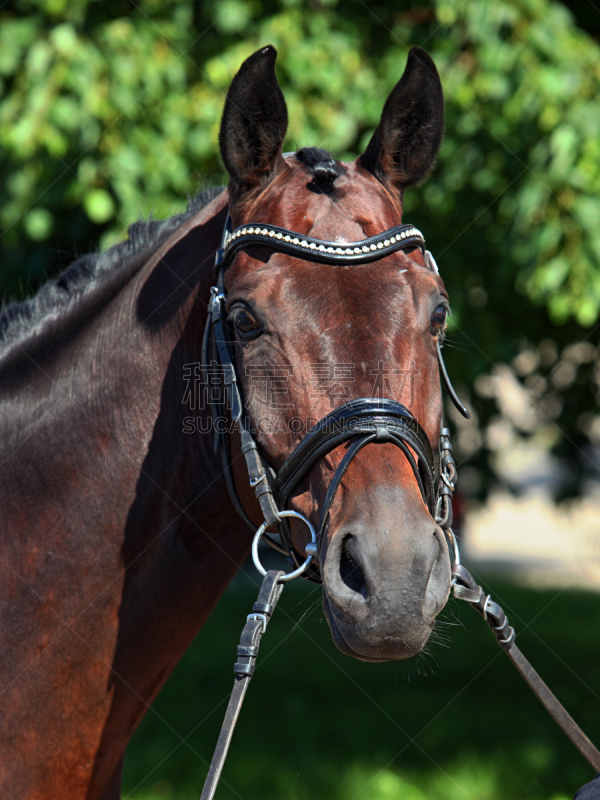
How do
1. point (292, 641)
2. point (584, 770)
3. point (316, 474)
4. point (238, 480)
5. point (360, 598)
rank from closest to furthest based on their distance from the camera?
1. point (360, 598)
2. point (316, 474)
3. point (238, 480)
4. point (584, 770)
5. point (292, 641)

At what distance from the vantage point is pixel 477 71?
3631 millimetres

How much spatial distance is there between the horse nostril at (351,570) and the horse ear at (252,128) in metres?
0.92

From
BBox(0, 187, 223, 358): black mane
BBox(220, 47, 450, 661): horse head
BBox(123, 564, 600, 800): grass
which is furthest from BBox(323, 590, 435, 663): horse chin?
BBox(123, 564, 600, 800): grass

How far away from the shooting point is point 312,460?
156cm

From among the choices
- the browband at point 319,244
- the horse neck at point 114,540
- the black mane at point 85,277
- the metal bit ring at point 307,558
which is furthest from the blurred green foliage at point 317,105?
the metal bit ring at point 307,558

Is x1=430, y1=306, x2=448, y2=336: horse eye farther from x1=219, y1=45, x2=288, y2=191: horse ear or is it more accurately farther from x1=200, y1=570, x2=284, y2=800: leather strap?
x1=200, y1=570, x2=284, y2=800: leather strap

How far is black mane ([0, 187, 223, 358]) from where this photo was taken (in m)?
2.13

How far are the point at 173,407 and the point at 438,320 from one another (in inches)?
27.0

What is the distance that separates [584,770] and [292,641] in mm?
3270

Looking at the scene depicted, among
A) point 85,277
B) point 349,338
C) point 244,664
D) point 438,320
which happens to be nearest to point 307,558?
point 244,664

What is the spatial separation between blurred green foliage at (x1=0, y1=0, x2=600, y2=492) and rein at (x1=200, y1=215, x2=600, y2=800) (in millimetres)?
1872

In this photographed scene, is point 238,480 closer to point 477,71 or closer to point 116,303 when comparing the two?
point 116,303

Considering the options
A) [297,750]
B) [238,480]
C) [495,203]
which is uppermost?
[238,480]

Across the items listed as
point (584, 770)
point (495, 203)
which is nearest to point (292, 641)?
point (584, 770)
